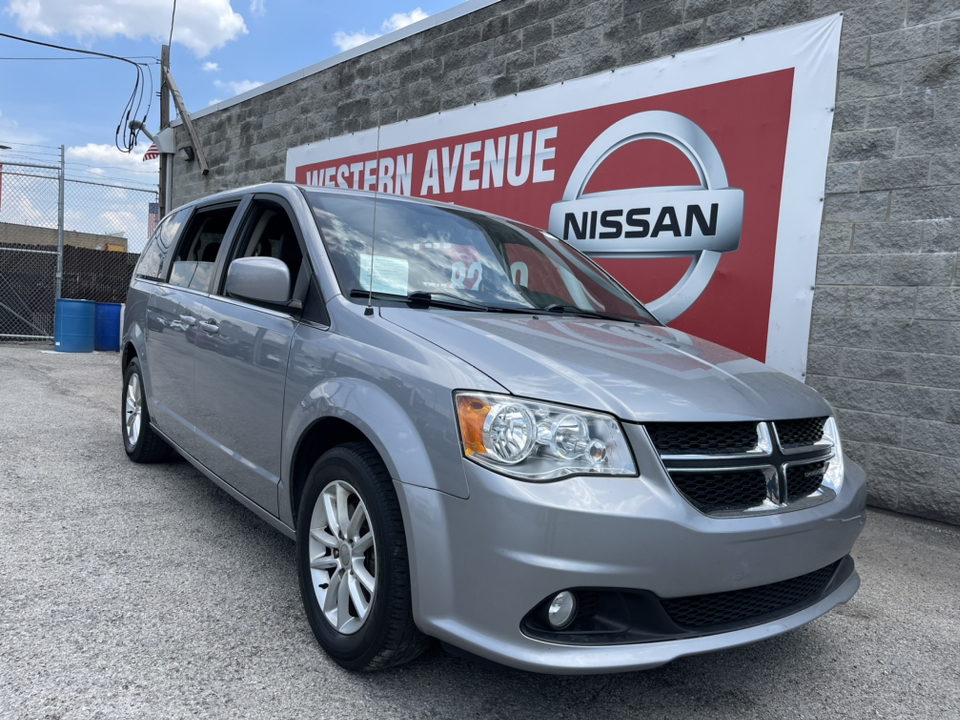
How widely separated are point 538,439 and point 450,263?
1288 millimetres

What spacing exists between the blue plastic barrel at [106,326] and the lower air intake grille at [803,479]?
12.6 meters

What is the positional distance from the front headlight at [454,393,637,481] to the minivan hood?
0.15ft

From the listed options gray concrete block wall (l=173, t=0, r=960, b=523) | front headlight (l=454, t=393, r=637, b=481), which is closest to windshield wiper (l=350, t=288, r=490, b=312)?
front headlight (l=454, t=393, r=637, b=481)

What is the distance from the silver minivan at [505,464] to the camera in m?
1.99

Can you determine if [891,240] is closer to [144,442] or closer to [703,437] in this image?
[703,437]

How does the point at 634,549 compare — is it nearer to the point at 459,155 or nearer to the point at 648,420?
the point at 648,420

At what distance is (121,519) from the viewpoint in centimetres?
385

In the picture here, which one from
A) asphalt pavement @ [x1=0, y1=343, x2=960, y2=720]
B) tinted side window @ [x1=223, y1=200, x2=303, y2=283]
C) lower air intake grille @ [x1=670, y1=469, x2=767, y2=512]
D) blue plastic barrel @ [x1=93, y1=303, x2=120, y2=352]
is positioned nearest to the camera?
lower air intake grille @ [x1=670, y1=469, x2=767, y2=512]

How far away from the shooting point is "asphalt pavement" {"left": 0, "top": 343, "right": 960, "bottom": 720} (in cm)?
230

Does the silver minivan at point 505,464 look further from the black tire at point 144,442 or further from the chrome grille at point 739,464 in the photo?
the black tire at point 144,442

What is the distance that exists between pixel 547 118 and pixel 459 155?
119 centimetres

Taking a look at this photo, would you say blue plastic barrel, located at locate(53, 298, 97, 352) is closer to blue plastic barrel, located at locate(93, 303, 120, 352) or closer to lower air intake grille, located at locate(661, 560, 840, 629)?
blue plastic barrel, located at locate(93, 303, 120, 352)

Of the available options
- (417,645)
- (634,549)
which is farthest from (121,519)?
(634,549)

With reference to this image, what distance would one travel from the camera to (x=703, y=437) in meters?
2.16
